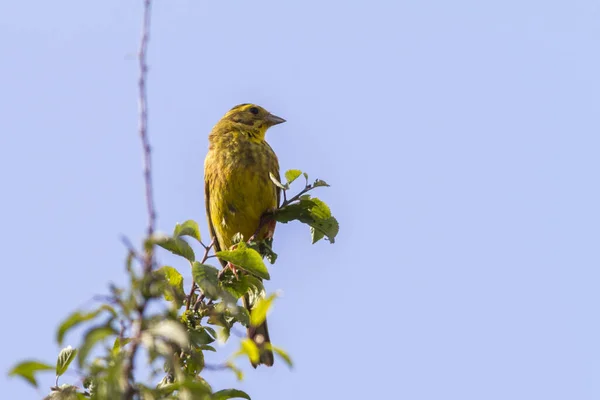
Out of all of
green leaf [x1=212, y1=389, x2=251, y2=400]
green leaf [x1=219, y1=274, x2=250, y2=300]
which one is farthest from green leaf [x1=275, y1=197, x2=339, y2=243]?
green leaf [x1=212, y1=389, x2=251, y2=400]

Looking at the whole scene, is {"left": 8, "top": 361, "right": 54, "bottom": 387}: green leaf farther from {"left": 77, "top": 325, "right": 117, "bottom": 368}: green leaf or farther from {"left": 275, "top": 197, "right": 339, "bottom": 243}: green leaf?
{"left": 275, "top": 197, "right": 339, "bottom": 243}: green leaf

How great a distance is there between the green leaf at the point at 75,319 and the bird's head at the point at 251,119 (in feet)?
15.2

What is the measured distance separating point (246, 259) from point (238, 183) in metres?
2.52

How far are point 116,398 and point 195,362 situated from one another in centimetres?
154

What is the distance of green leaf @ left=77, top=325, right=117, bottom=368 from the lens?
6.18ft

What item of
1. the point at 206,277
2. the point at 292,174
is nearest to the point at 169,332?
the point at 206,277

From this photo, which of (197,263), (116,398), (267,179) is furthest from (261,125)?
(116,398)

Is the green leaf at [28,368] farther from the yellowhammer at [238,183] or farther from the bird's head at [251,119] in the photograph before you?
the bird's head at [251,119]

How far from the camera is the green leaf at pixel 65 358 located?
293cm

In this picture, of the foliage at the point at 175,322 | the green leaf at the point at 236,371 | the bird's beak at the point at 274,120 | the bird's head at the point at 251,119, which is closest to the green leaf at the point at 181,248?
the foliage at the point at 175,322

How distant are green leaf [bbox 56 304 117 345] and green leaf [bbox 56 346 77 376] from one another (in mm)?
902

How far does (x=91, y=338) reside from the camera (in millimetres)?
1943

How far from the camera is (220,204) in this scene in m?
6.04

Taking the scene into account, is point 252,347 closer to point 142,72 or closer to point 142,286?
point 142,286
